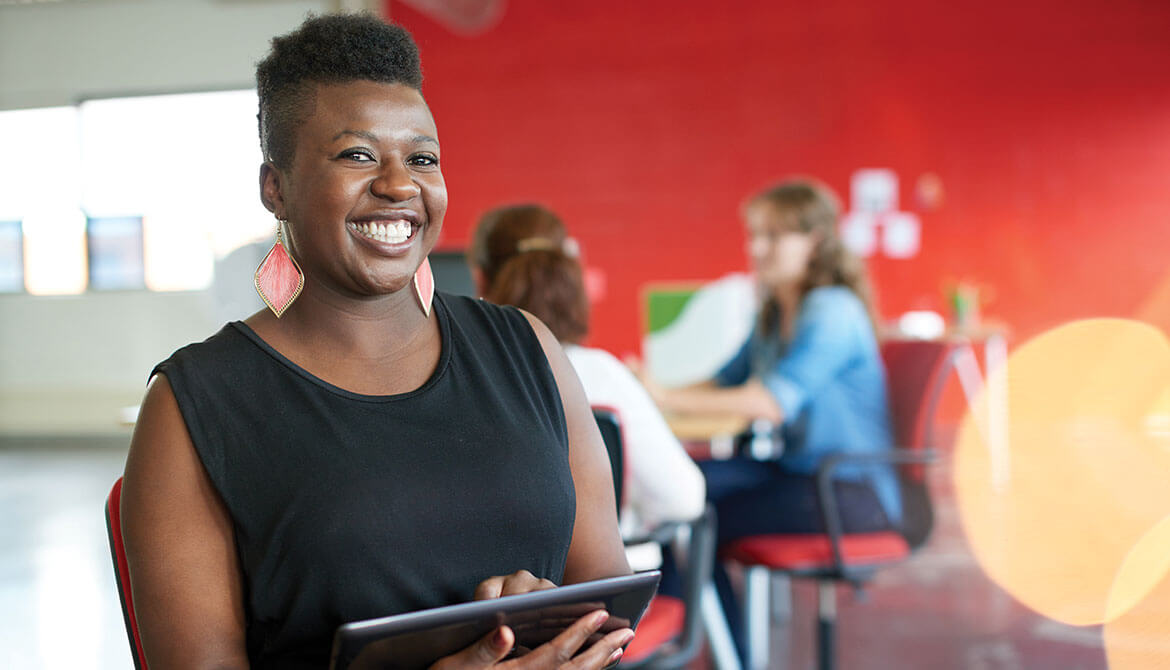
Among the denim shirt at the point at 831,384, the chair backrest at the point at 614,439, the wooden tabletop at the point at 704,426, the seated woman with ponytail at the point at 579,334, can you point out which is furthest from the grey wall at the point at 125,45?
the chair backrest at the point at 614,439

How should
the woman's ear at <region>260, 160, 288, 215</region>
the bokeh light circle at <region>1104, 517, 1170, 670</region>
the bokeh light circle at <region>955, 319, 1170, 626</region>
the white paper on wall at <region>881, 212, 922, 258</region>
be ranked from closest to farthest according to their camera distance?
the woman's ear at <region>260, 160, 288, 215</region> < the bokeh light circle at <region>1104, 517, 1170, 670</region> < the bokeh light circle at <region>955, 319, 1170, 626</region> < the white paper on wall at <region>881, 212, 922, 258</region>

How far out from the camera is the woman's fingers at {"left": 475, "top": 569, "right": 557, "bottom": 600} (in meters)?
1.00

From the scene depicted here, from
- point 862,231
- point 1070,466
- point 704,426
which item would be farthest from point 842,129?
point 704,426

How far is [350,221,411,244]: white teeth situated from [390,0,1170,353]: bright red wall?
612 centimetres

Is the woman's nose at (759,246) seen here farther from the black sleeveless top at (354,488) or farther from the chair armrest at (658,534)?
the black sleeveless top at (354,488)

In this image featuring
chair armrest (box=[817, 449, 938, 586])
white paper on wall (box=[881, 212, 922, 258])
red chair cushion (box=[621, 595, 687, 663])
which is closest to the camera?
red chair cushion (box=[621, 595, 687, 663])

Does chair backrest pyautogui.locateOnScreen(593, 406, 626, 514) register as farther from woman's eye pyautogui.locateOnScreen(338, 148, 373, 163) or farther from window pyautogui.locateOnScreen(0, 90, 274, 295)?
window pyautogui.locateOnScreen(0, 90, 274, 295)

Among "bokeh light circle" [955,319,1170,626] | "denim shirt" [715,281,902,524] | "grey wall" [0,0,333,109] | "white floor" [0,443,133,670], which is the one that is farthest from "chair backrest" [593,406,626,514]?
"grey wall" [0,0,333,109]

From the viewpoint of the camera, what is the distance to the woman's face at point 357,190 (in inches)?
41.1

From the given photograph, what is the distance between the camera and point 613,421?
1805mm

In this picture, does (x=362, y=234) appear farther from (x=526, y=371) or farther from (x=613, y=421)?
(x=613, y=421)

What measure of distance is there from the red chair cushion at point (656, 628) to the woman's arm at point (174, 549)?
1067 millimetres

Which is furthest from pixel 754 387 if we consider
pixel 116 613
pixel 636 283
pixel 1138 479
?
pixel 636 283

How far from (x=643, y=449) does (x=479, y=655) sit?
1.12m
